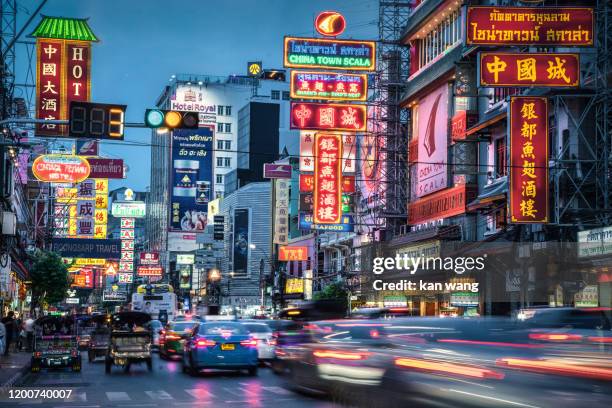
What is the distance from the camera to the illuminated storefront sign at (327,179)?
192 feet

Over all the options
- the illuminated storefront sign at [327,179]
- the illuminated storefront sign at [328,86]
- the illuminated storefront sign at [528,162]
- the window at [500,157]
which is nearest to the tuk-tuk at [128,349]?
the illuminated storefront sign at [528,162]

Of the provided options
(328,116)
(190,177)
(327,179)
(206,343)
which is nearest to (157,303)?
(327,179)

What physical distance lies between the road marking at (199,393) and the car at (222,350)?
13.2ft

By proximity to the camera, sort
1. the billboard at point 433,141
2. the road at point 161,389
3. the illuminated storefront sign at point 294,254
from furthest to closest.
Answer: the illuminated storefront sign at point 294,254 → the billboard at point 433,141 → the road at point 161,389

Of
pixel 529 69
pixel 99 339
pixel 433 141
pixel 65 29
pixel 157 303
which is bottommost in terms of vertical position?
pixel 99 339

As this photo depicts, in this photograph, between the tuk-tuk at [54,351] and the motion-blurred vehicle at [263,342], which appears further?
the motion-blurred vehicle at [263,342]

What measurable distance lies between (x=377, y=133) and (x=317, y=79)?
8384 mm

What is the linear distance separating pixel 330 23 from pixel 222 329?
37.6 metres

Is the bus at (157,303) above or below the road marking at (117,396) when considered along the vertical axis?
above

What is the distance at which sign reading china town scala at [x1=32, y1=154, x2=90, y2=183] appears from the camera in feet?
161

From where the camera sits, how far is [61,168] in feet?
162

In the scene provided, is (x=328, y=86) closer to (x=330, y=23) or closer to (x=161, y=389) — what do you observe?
(x=330, y=23)

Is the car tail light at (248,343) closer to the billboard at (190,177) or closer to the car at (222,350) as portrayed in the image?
the car at (222,350)

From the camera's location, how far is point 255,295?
492ft
